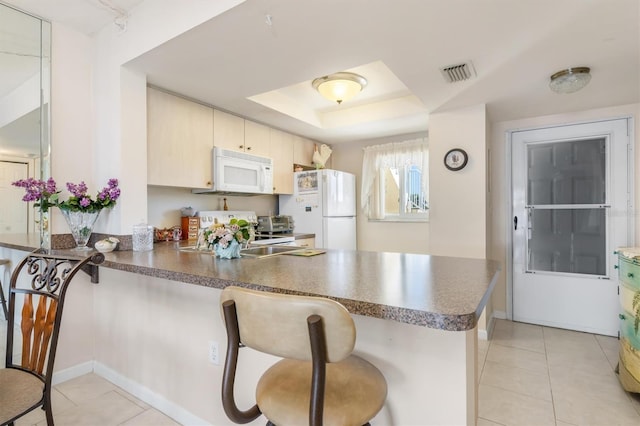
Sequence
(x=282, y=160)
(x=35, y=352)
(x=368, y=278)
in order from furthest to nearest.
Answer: (x=282, y=160) < (x=35, y=352) < (x=368, y=278)

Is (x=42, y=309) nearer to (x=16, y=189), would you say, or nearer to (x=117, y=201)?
(x=117, y=201)

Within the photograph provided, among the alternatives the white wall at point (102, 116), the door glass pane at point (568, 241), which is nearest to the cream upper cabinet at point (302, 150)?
the white wall at point (102, 116)

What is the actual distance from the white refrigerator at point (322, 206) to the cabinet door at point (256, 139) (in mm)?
600

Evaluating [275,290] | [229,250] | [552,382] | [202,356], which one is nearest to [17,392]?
[202,356]

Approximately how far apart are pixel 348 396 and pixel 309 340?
0.32 m

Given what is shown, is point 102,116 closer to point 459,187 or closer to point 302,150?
point 302,150

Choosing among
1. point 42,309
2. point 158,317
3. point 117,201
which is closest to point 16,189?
point 117,201

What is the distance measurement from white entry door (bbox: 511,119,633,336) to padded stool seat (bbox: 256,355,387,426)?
2938 mm

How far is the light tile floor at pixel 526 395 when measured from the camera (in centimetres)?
176

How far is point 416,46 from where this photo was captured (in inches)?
75.8

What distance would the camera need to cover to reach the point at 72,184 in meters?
2.11

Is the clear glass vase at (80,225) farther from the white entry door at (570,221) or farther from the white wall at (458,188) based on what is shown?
the white entry door at (570,221)

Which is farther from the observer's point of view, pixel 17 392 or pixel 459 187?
pixel 459 187

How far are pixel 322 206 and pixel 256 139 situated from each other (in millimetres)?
1100
